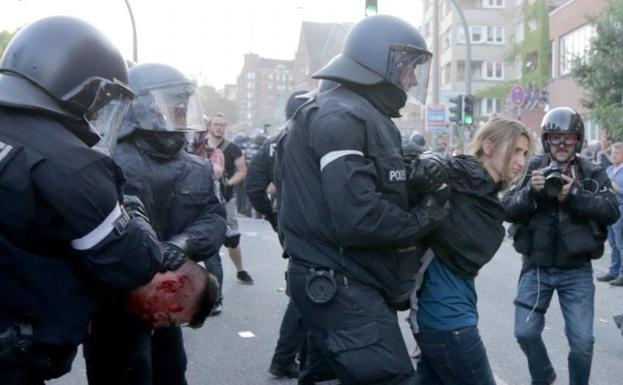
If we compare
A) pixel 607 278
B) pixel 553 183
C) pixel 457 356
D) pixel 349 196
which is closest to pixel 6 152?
pixel 349 196

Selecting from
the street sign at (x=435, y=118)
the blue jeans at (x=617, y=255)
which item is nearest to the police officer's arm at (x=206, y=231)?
the blue jeans at (x=617, y=255)

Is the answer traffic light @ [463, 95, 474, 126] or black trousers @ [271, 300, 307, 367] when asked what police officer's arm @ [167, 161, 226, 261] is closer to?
black trousers @ [271, 300, 307, 367]

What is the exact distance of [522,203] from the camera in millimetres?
4699

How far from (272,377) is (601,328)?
11.0 feet

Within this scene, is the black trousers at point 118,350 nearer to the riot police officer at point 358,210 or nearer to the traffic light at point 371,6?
the riot police officer at point 358,210

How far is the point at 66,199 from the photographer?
224cm

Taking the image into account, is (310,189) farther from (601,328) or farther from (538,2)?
(538,2)

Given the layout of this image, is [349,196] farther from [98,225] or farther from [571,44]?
[571,44]

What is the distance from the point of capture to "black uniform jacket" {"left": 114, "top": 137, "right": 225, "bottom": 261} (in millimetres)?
3418

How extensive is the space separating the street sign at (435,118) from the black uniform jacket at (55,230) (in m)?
20.9

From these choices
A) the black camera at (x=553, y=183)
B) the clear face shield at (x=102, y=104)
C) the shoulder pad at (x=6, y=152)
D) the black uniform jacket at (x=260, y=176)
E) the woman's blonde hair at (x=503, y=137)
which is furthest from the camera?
the black uniform jacket at (x=260, y=176)

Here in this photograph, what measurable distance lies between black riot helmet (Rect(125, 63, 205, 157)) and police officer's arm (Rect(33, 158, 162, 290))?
41.5 inches

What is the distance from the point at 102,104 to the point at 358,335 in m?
1.23

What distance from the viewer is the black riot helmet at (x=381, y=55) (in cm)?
311
